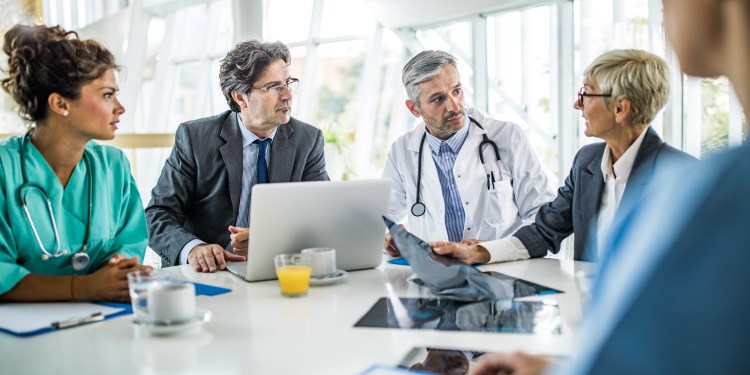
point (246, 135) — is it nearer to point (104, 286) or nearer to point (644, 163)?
point (104, 286)

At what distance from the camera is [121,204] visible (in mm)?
2029

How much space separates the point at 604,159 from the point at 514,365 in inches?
61.9

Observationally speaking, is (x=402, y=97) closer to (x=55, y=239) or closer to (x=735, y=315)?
(x=55, y=239)

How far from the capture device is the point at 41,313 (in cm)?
159

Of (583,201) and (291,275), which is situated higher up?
(583,201)

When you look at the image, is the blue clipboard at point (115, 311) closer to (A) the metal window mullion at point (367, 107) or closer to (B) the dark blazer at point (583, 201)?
(B) the dark blazer at point (583, 201)

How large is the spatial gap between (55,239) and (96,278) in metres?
0.20

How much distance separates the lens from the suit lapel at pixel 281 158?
2.80 metres

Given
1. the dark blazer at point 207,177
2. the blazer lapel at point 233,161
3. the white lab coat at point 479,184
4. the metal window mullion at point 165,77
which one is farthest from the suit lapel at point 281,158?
the metal window mullion at point 165,77

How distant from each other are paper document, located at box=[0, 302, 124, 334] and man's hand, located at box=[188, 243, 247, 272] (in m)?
0.49

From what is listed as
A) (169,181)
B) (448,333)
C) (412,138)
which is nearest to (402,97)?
(412,138)

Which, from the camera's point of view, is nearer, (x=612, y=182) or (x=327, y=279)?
(x=327, y=279)

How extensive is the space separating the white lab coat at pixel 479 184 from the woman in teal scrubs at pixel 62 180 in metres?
1.39

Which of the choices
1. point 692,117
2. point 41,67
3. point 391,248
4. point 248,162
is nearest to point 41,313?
point 41,67
